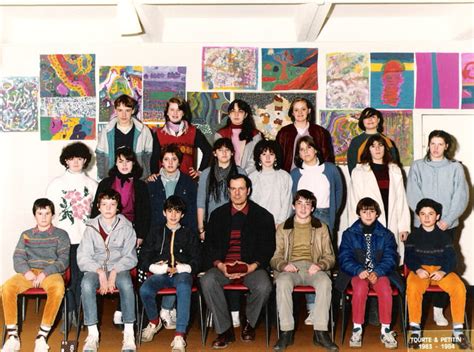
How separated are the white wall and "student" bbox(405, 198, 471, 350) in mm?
1281

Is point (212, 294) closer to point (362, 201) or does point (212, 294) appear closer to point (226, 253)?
point (226, 253)

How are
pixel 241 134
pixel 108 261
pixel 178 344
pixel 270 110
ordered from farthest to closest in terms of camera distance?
pixel 270 110
pixel 241 134
pixel 108 261
pixel 178 344

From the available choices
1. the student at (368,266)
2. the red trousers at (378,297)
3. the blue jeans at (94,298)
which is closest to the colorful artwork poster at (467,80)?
the student at (368,266)

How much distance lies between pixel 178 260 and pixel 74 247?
32.7 inches

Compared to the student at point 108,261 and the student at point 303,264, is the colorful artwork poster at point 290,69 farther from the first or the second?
the student at point 108,261

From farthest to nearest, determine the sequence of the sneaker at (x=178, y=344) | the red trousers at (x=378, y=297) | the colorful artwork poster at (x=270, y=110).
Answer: the colorful artwork poster at (x=270, y=110) → the red trousers at (x=378, y=297) → the sneaker at (x=178, y=344)

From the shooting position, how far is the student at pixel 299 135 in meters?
5.17

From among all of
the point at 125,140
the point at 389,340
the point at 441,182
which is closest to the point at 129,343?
the point at 125,140

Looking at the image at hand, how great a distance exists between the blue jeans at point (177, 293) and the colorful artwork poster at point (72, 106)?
202 centimetres

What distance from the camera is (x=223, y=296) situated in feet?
14.6

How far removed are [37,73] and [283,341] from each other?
3.30 m

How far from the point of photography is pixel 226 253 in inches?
185

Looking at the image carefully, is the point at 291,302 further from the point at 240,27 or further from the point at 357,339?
the point at 240,27

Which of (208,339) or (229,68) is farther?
(229,68)
